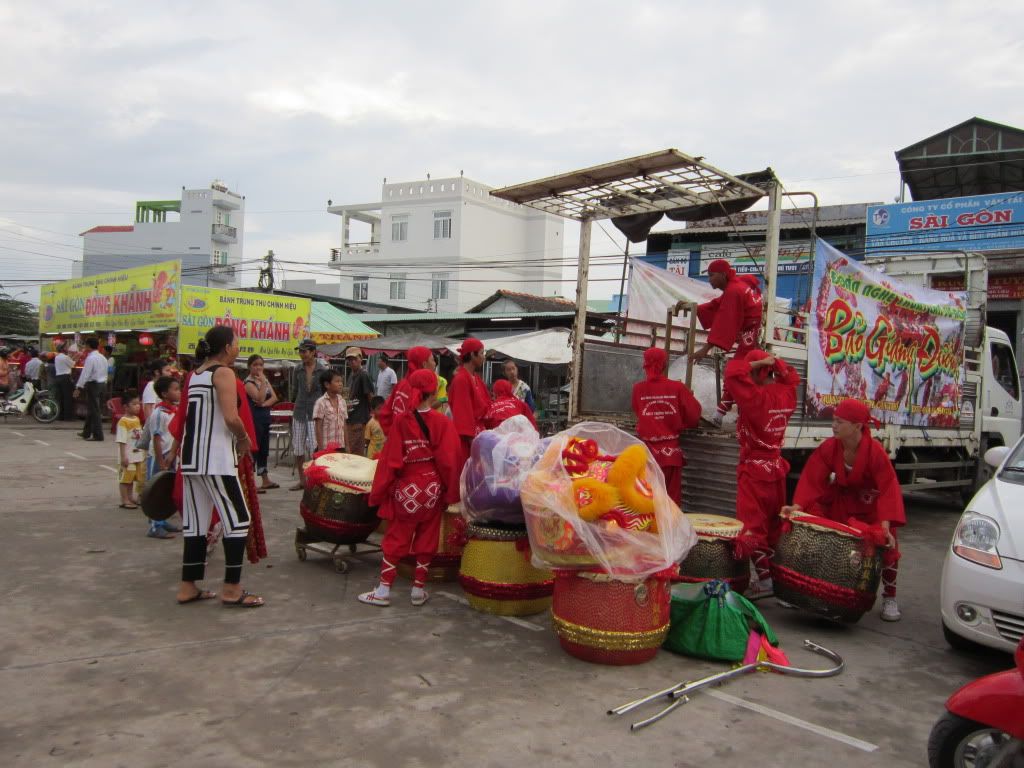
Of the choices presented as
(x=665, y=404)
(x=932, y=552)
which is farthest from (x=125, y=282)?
(x=932, y=552)

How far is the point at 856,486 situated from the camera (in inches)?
207

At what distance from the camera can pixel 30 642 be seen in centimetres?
414

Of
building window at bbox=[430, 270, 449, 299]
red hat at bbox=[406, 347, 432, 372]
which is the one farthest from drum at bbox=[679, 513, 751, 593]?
building window at bbox=[430, 270, 449, 299]

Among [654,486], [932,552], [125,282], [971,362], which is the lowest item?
[932,552]

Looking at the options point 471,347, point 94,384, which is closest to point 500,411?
point 471,347

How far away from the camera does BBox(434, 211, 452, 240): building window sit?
4496cm

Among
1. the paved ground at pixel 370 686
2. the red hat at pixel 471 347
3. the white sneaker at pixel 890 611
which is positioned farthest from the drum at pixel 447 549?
the white sneaker at pixel 890 611

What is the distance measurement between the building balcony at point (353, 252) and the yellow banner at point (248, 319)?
92.4ft

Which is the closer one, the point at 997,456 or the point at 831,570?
the point at 831,570

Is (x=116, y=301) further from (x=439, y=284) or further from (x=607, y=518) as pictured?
(x=439, y=284)

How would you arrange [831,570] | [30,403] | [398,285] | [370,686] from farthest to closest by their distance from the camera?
[398,285]
[30,403]
[831,570]
[370,686]

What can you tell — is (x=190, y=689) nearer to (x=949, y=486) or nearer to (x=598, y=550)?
(x=598, y=550)

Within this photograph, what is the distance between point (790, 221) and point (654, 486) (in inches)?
897

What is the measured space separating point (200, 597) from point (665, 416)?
381 centimetres
